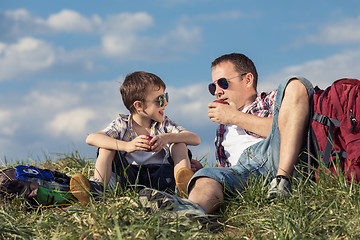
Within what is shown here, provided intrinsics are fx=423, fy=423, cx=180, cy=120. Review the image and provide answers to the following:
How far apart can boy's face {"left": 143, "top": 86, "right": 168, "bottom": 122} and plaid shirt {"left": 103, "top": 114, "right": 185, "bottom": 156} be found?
10 centimetres

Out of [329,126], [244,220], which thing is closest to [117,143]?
[244,220]

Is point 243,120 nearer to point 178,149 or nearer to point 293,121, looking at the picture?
point 293,121

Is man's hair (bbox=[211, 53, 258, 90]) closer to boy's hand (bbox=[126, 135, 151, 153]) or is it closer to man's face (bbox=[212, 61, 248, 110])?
man's face (bbox=[212, 61, 248, 110])

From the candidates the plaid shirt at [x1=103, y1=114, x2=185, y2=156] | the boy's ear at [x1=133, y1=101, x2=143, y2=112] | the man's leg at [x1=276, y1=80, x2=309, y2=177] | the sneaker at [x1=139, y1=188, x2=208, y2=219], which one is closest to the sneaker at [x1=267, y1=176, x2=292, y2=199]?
the man's leg at [x1=276, y1=80, x2=309, y2=177]

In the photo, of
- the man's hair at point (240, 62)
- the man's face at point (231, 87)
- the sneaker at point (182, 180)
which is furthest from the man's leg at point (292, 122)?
the man's hair at point (240, 62)

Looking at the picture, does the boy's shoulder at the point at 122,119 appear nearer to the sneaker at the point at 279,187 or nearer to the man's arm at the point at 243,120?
the man's arm at the point at 243,120

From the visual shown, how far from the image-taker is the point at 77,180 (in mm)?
4516

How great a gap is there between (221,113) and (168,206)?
177 cm

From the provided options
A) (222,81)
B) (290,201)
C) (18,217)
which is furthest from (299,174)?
(18,217)

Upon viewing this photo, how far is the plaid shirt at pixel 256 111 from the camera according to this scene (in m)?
5.20

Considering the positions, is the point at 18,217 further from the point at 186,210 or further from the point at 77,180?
the point at 186,210

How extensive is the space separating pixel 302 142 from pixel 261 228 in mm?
1160

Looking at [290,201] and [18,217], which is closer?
[290,201]

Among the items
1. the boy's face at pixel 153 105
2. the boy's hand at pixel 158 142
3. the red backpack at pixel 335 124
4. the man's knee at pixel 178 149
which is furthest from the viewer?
the boy's face at pixel 153 105
